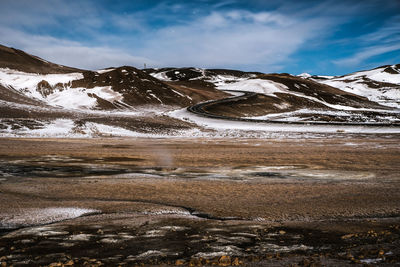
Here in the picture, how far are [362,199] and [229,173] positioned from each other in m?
5.65

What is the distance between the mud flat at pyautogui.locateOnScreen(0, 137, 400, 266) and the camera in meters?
4.92

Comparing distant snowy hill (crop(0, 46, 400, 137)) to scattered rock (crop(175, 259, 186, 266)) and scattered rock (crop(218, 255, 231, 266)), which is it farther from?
scattered rock (crop(218, 255, 231, 266))

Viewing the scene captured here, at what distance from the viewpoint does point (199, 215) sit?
7402 mm

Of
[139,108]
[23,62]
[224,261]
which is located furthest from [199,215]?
[23,62]

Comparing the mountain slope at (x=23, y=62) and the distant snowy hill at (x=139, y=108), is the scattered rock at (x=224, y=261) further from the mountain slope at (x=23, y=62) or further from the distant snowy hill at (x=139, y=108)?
the mountain slope at (x=23, y=62)

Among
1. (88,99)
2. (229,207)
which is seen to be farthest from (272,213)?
(88,99)

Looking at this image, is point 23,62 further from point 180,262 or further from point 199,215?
point 180,262

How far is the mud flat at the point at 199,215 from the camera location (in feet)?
16.1

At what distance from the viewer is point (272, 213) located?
24.7ft

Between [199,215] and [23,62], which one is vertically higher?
[23,62]

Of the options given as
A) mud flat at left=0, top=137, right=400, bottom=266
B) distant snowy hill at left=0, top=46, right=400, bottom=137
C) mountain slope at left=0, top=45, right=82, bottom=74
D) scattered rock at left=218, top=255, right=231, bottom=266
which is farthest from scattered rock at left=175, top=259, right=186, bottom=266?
→ mountain slope at left=0, top=45, right=82, bottom=74

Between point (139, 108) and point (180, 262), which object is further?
point (139, 108)

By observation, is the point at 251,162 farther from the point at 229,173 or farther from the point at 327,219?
the point at 327,219

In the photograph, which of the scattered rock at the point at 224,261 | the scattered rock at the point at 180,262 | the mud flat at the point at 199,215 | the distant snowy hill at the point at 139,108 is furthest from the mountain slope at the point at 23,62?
the scattered rock at the point at 224,261
